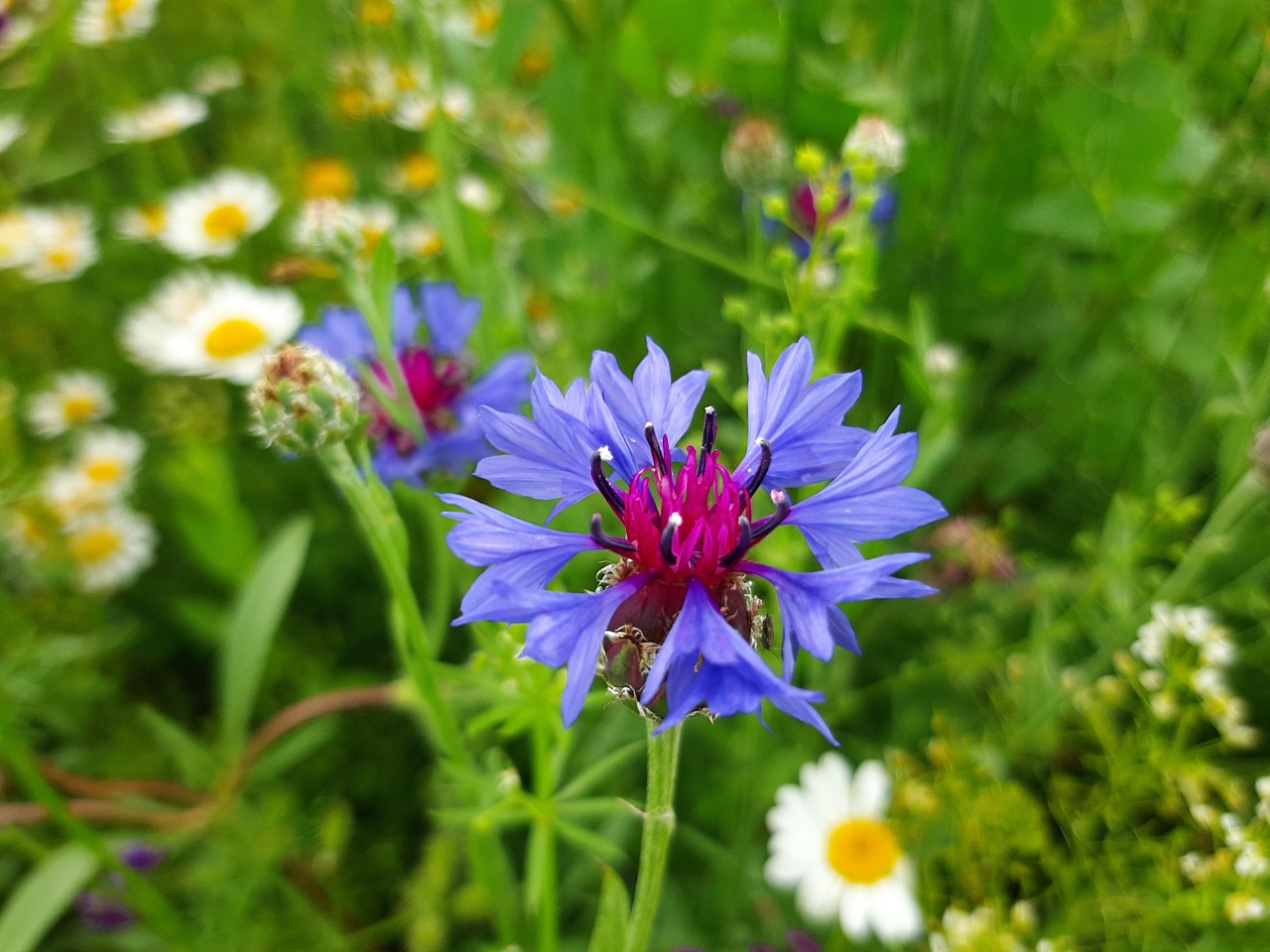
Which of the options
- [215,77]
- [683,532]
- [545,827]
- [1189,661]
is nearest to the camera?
[683,532]

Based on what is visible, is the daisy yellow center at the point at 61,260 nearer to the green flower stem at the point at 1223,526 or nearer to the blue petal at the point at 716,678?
the blue petal at the point at 716,678

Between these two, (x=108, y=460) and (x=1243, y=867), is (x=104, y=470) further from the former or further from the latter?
(x=1243, y=867)

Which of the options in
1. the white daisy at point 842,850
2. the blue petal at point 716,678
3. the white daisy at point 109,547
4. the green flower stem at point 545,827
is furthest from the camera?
the white daisy at point 109,547

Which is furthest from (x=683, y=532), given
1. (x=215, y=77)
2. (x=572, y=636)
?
(x=215, y=77)

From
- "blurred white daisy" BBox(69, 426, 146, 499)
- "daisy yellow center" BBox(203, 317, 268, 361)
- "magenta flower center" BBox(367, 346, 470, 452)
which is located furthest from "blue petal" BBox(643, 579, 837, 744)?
"blurred white daisy" BBox(69, 426, 146, 499)

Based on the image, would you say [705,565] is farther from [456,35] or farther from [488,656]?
[456,35]

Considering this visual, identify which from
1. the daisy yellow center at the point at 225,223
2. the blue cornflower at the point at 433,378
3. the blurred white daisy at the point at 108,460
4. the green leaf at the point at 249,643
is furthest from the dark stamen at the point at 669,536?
the daisy yellow center at the point at 225,223

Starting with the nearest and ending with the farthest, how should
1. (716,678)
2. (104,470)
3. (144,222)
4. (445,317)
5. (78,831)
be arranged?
1. (716,678)
2. (78,831)
3. (445,317)
4. (104,470)
5. (144,222)
